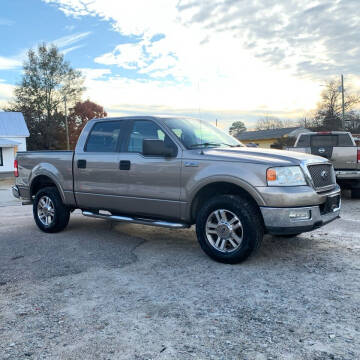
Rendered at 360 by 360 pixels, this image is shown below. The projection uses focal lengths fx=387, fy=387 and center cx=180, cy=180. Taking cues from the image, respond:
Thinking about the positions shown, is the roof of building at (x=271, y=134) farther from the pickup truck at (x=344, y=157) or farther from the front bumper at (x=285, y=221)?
the front bumper at (x=285, y=221)

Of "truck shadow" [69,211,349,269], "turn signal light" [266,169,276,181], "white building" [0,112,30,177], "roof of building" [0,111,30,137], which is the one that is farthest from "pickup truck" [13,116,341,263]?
"roof of building" [0,111,30,137]

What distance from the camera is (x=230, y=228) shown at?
4703 millimetres

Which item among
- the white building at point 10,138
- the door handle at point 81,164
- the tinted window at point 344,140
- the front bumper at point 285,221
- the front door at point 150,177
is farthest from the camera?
the white building at point 10,138

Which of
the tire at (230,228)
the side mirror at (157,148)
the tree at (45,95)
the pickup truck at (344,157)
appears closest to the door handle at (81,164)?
the side mirror at (157,148)

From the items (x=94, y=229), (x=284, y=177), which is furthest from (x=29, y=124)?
(x=284, y=177)

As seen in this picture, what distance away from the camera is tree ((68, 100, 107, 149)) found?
5562 cm

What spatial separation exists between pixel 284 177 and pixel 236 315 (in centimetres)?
181

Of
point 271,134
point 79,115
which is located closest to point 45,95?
point 79,115

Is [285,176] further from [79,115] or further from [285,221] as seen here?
[79,115]

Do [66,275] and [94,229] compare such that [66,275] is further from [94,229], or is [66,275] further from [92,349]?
[94,229]

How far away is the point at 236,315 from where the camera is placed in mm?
3342

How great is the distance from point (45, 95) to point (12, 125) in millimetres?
15907

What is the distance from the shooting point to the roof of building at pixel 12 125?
37.1 m

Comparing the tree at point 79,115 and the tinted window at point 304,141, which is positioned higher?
the tree at point 79,115
